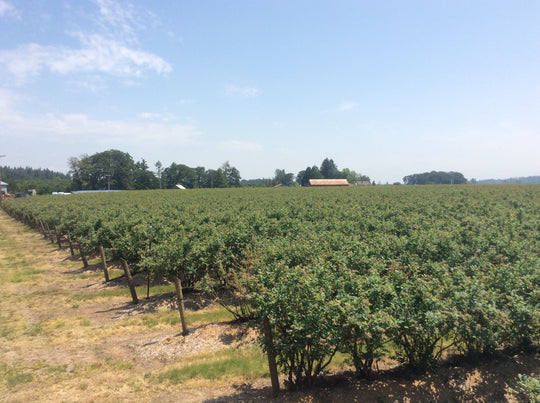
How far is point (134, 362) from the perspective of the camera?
8883 mm

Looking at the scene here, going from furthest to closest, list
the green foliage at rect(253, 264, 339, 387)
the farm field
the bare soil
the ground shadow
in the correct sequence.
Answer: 1. the bare soil
2. the ground shadow
3. the farm field
4. the green foliage at rect(253, 264, 339, 387)

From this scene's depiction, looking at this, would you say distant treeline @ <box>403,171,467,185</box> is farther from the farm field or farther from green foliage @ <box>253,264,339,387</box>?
green foliage @ <box>253,264,339,387</box>

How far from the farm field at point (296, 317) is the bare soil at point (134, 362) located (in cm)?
4

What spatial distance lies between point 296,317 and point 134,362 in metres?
5.95

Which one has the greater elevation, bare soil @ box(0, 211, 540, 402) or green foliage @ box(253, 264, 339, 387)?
green foliage @ box(253, 264, 339, 387)

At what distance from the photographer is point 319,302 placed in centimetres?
571

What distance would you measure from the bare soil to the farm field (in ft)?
0.13

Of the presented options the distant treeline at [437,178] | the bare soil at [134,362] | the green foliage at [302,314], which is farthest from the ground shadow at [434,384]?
the distant treeline at [437,178]

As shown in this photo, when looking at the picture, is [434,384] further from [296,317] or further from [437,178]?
[437,178]

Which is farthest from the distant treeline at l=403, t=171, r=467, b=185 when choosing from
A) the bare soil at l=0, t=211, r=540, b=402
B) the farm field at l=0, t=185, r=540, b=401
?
the bare soil at l=0, t=211, r=540, b=402

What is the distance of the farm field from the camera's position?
552 cm

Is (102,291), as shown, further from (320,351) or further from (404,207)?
(404,207)

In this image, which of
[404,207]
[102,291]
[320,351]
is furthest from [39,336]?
[404,207]

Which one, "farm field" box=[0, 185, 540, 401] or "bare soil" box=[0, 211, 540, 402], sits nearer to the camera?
"farm field" box=[0, 185, 540, 401]
